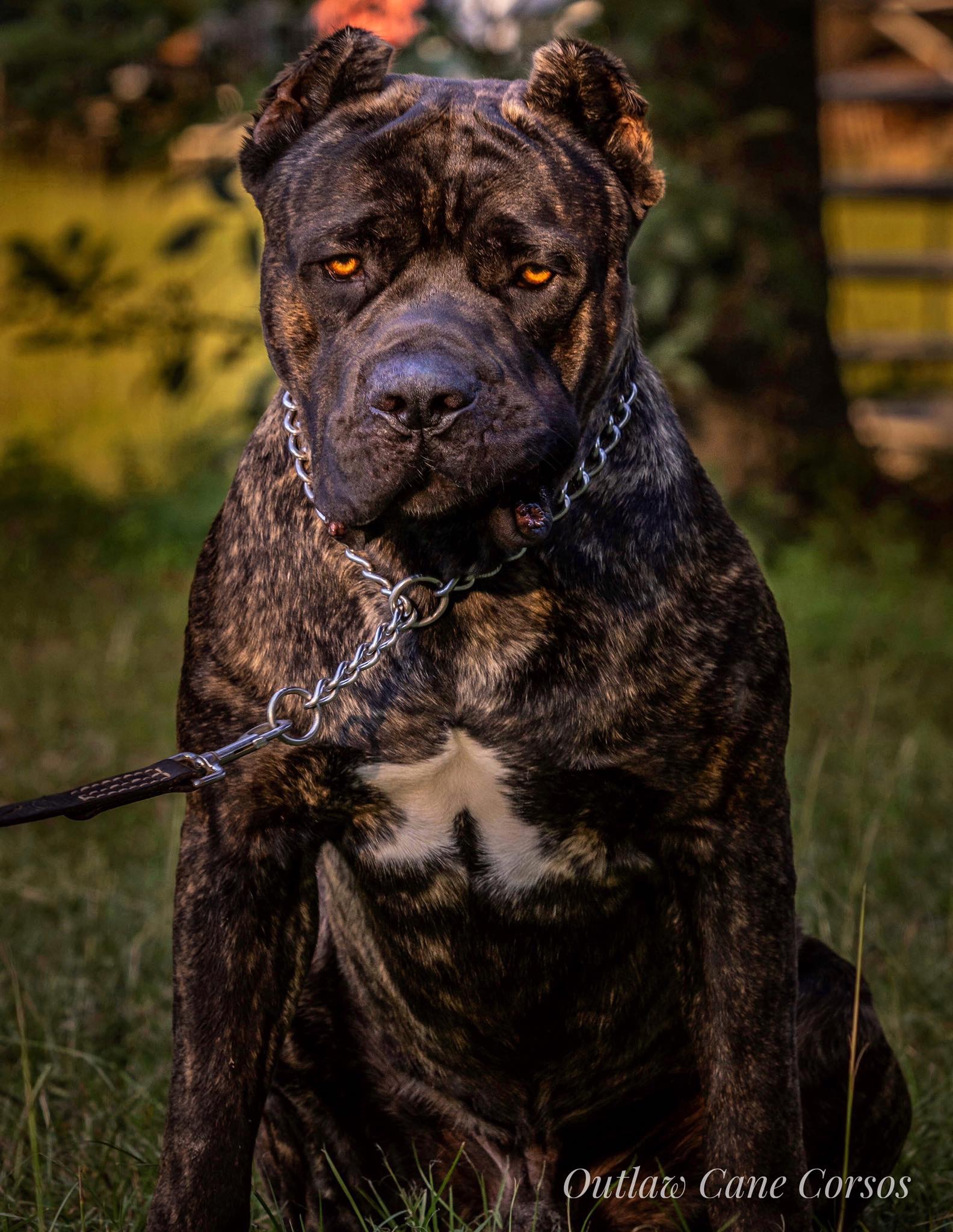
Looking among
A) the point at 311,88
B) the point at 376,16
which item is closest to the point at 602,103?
the point at 311,88

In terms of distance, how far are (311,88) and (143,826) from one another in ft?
8.62

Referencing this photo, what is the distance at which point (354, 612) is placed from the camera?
2385mm

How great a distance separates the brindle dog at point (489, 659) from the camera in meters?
2.27

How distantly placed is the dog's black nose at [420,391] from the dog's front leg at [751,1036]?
72 centimetres

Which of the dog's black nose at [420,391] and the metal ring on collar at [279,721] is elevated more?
the dog's black nose at [420,391]

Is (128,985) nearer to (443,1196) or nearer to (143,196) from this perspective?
(443,1196)

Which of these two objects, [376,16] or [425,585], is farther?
[376,16]

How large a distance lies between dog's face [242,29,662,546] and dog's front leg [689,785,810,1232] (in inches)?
22.7

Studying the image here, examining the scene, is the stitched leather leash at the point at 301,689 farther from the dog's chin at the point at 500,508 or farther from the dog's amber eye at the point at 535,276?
the dog's amber eye at the point at 535,276

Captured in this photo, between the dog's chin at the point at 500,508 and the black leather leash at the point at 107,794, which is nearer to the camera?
the black leather leash at the point at 107,794

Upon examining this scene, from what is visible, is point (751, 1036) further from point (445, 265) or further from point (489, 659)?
point (445, 265)

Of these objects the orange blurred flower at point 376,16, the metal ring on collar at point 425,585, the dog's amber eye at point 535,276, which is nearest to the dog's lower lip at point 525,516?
the metal ring on collar at point 425,585

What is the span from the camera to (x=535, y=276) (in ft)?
7.52

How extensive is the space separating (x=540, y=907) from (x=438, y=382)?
83 cm
